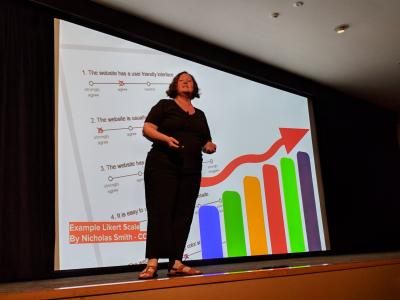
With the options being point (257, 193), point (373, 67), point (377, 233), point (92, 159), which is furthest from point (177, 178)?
point (377, 233)

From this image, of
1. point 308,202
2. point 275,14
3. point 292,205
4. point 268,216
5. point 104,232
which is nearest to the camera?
point 104,232

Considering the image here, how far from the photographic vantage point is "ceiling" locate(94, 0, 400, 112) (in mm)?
3596

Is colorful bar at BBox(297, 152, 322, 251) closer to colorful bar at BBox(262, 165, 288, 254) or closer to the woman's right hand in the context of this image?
colorful bar at BBox(262, 165, 288, 254)

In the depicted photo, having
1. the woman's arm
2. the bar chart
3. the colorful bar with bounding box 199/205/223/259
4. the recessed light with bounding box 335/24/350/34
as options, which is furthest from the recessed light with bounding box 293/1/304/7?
the woman's arm

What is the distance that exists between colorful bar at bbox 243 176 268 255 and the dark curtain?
69.8 inches

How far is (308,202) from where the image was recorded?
450 cm

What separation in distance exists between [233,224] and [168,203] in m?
1.85

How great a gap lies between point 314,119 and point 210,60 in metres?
1.87

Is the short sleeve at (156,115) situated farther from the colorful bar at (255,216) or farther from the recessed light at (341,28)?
the recessed light at (341,28)

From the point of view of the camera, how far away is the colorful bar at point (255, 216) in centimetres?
374

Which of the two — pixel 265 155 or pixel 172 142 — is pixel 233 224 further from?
pixel 172 142

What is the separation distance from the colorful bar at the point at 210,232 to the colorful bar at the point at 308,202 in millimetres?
1380

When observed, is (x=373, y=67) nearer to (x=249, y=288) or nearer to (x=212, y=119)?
(x=212, y=119)

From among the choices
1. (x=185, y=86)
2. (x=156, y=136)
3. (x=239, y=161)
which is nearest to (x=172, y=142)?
(x=156, y=136)
